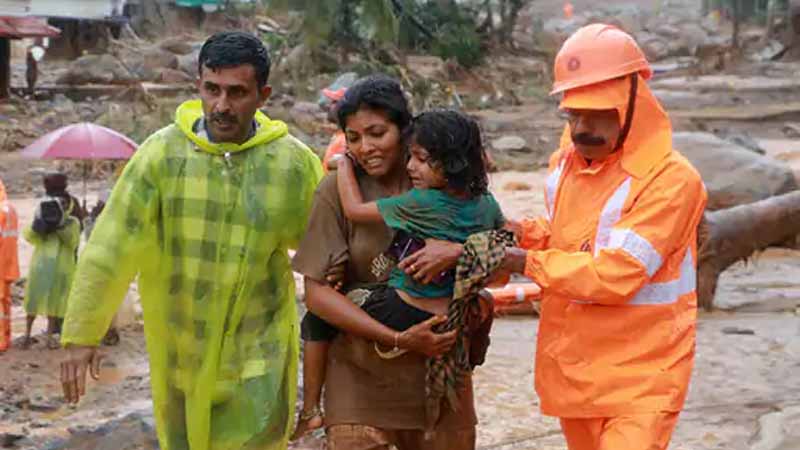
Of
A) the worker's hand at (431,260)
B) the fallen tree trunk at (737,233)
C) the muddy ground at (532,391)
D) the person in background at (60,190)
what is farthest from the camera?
the fallen tree trunk at (737,233)

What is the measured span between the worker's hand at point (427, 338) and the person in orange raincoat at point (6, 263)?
6904 mm

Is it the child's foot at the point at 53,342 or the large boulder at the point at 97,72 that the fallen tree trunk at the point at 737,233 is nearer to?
the child's foot at the point at 53,342

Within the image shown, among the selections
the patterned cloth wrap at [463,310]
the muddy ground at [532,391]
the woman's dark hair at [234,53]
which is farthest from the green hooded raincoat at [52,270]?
the patterned cloth wrap at [463,310]

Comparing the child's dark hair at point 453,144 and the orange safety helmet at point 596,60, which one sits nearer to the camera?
the child's dark hair at point 453,144


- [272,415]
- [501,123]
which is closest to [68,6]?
[501,123]

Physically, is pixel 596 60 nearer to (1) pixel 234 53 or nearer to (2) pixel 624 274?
(2) pixel 624 274

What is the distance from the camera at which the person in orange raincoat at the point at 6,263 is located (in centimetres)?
1035

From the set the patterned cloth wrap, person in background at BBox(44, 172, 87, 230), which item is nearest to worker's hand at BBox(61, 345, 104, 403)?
the patterned cloth wrap

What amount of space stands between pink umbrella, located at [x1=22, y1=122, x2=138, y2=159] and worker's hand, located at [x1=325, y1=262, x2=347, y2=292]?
7.44 metres

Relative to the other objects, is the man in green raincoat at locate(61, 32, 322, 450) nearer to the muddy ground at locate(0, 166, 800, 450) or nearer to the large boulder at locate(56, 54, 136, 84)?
the muddy ground at locate(0, 166, 800, 450)

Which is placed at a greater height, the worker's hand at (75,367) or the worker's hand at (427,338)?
the worker's hand at (427,338)

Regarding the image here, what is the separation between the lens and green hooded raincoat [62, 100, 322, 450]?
172 inches

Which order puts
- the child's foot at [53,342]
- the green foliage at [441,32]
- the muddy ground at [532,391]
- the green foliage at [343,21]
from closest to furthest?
the muddy ground at [532,391] < the child's foot at [53,342] < the green foliage at [343,21] < the green foliage at [441,32]

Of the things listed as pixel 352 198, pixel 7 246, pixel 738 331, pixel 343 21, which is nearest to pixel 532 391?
pixel 738 331
